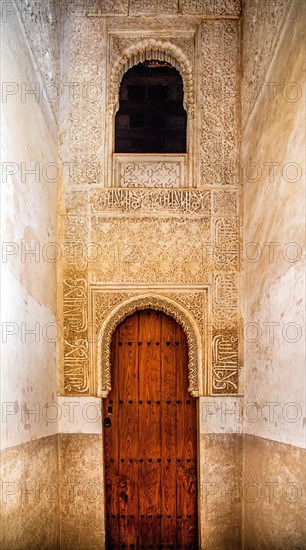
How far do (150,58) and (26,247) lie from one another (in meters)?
2.23

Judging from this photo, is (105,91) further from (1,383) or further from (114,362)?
(1,383)

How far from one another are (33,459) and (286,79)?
9.88 ft

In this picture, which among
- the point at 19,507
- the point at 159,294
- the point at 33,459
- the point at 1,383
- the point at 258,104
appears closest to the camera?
the point at 1,383

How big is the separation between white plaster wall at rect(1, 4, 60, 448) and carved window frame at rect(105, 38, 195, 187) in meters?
0.46

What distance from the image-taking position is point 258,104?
4.44m

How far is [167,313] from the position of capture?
4.80m

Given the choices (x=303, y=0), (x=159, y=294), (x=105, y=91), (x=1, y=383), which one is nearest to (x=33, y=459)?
(x=1, y=383)

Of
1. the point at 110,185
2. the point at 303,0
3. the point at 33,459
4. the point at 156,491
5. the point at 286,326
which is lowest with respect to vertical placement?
the point at 156,491

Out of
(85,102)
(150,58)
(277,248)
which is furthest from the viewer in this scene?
(150,58)

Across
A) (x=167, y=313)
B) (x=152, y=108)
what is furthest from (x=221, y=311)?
(x=152, y=108)

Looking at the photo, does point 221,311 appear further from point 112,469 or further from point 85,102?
point 85,102

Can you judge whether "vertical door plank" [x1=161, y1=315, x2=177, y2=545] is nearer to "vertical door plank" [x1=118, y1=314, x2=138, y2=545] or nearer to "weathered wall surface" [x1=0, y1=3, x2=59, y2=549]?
"vertical door plank" [x1=118, y1=314, x2=138, y2=545]

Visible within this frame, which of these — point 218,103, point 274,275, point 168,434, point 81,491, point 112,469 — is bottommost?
point 81,491

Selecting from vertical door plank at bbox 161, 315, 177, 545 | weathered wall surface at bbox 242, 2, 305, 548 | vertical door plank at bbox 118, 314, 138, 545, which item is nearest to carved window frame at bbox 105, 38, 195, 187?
weathered wall surface at bbox 242, 2, 305, 548
